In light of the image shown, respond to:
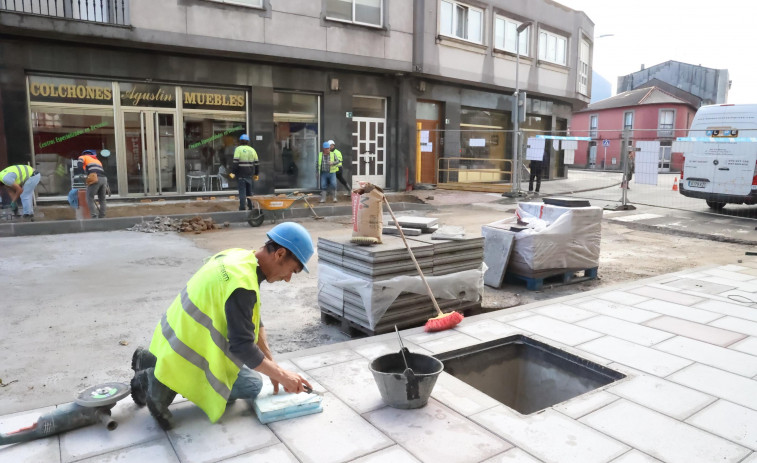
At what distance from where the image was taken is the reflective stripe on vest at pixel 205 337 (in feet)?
9.94

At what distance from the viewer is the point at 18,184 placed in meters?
11.8

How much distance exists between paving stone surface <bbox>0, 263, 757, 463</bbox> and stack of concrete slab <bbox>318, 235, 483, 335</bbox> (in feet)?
1.16

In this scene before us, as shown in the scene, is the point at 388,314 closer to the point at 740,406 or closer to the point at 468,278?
the point at 468,278

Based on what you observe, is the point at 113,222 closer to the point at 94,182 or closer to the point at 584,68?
the point at 94,182

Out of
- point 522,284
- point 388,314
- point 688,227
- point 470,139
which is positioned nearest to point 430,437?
point 388,314

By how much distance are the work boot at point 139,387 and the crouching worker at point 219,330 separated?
0.40ft

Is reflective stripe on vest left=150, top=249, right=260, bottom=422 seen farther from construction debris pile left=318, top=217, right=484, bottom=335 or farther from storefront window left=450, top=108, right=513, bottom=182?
storefront window left=450, top=108, right=513, bottom=182

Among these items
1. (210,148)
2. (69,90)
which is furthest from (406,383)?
(210,148)

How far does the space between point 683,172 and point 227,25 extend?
13.0 metres

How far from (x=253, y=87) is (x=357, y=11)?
4505 mm

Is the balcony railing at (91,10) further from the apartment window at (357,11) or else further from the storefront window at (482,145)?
the storefront window at (482,145)

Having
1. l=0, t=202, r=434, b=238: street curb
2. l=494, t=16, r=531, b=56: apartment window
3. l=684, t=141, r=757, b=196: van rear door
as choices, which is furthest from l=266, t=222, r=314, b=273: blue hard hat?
l=494, t=16, r=531, b=56: apartment window

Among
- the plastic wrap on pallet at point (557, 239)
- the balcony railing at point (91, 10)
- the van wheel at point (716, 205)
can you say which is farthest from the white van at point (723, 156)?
the balcony railing at point (91, 10)

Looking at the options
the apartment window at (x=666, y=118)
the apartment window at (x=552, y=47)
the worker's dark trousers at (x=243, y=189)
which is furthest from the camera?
the apartment window at (x=666, y=118)
